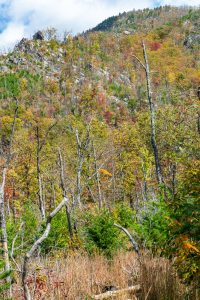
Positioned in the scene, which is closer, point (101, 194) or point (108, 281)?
point (108, 281)

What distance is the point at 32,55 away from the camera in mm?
153375

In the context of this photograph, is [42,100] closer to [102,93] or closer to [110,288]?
[102,93]

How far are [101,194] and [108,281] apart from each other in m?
34.3

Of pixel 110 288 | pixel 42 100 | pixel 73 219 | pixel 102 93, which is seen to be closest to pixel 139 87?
pixel 102 93

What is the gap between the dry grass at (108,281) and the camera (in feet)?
16.9

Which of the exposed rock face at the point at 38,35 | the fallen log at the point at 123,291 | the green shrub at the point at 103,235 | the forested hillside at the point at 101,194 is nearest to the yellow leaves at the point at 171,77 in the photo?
the forested hillside at the point at 101,194

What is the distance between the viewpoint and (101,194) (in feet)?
134

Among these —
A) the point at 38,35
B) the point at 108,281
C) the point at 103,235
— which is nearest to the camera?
the point at 108,281

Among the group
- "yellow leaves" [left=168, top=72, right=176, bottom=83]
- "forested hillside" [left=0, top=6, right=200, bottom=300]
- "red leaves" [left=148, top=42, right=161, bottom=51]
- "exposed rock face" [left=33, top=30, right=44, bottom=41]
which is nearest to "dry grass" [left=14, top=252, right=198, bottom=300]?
"forested hillside" [left=0, top=6, right=200, bottom=300]

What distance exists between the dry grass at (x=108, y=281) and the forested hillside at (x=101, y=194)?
2 centimetres

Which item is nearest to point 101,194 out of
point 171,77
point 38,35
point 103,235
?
point 103,235

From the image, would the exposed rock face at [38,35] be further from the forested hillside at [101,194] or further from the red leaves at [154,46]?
the forested hillside at [101,194]

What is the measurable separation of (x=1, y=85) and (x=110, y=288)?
128m

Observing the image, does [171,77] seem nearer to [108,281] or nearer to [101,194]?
[101,194]
